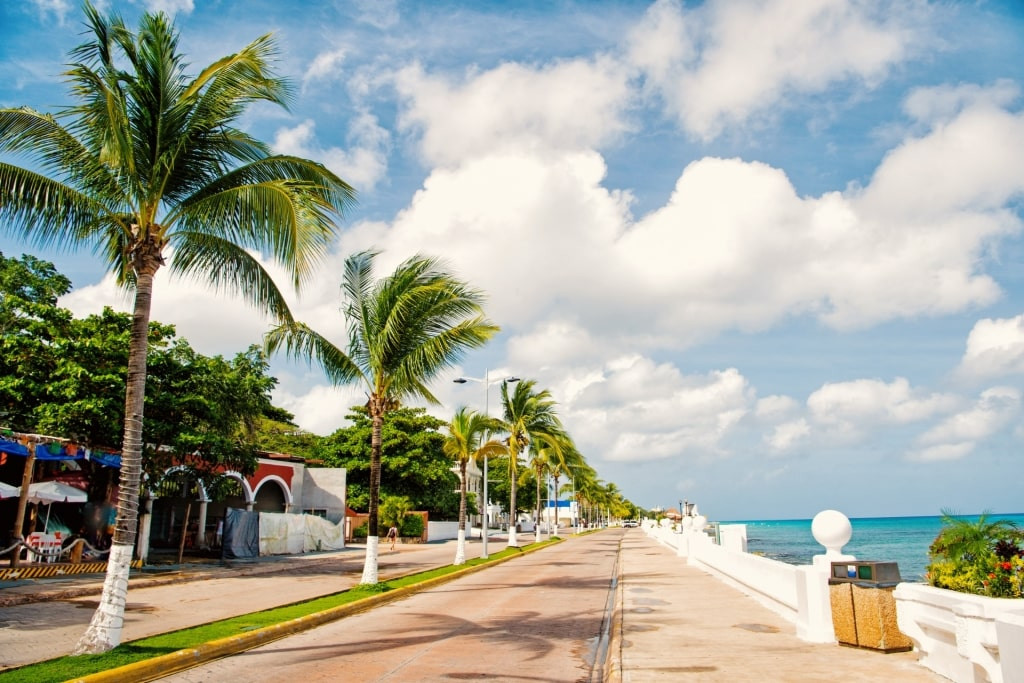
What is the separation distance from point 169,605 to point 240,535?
1420 centimetres

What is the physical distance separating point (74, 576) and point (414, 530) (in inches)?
1127

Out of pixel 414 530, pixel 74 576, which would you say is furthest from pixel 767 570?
pixel 414 530

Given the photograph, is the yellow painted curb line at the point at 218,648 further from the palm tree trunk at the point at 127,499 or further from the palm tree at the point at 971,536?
the palm tree at the point at 971,536

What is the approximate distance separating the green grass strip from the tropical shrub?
36.3 feet

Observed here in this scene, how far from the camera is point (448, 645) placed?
9.93 m

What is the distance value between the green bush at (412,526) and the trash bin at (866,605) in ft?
135

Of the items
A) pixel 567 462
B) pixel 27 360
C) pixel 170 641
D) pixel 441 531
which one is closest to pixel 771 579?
pixel 170 641

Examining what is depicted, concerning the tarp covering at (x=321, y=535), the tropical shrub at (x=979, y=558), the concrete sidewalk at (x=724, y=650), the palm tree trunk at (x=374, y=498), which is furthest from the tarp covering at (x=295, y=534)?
the tropical shrub at (x=979, y=558)

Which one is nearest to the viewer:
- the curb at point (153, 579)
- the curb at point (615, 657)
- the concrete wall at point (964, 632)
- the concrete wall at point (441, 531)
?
the concrete wall at point (964, 632)

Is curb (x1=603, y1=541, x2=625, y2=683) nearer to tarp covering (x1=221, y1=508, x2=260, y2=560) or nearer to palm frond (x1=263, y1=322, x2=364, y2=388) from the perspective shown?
palm frond (x1=263, y1=322, x2=364, y2=388)

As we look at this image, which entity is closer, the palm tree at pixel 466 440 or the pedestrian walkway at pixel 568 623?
the pedestrian walkway at pixel 568 623

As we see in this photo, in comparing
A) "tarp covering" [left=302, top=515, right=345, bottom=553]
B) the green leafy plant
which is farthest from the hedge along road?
the green leafy plant

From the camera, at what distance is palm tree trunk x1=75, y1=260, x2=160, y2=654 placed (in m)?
8.80

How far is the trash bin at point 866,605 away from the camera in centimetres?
742
